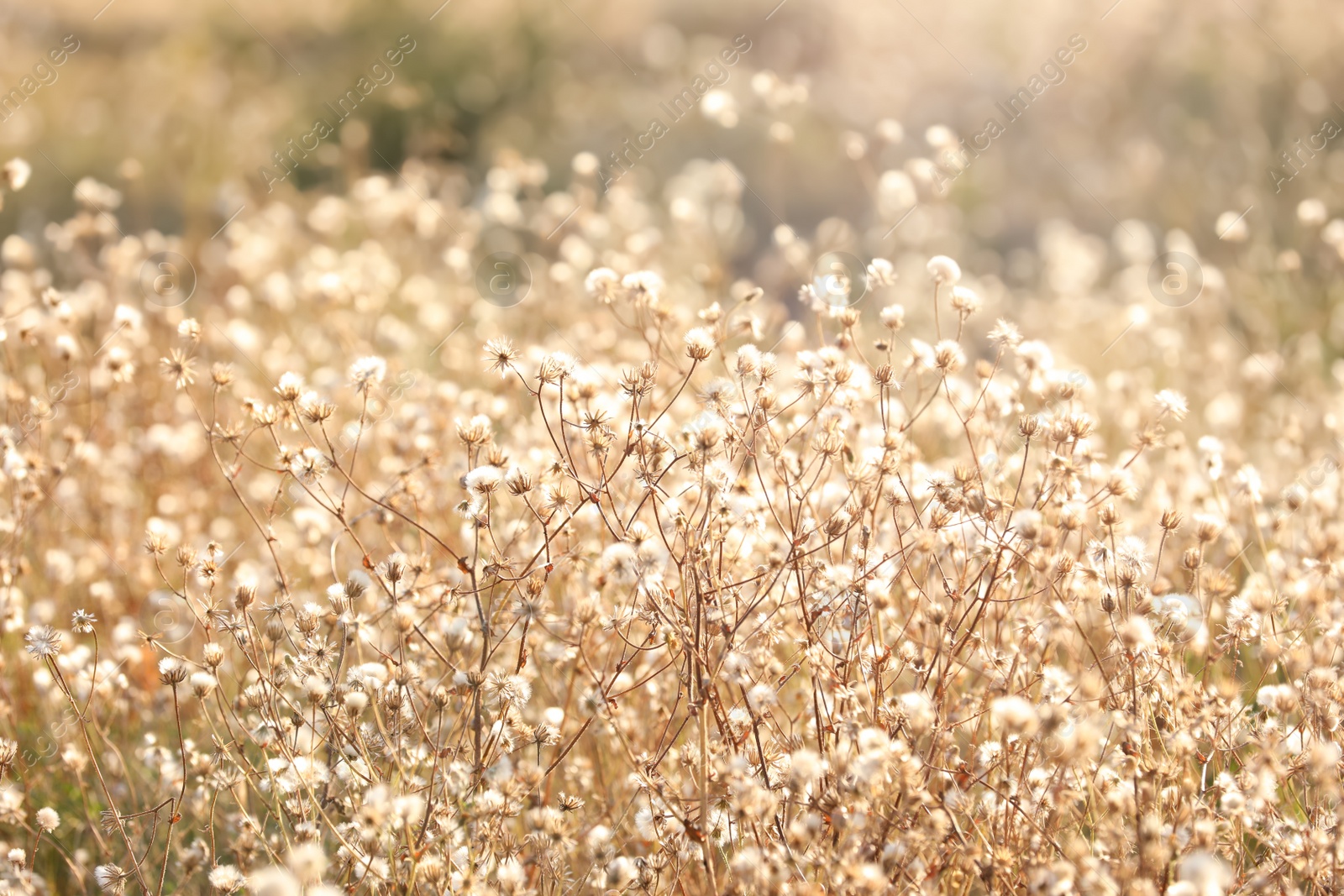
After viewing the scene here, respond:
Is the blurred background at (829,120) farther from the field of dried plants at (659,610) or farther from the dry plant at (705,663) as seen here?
the dry plant at (705,663)

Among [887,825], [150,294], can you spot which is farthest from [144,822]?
[150,294]

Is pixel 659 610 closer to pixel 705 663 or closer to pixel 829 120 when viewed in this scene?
pixel 705 663

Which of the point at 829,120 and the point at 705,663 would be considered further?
the point at 829,120

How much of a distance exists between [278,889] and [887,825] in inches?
39.6

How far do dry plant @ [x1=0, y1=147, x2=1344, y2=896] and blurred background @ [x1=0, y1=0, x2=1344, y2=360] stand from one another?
2727 millimetres

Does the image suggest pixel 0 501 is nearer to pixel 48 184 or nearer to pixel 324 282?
pixel 324 282

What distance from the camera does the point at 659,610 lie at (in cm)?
197

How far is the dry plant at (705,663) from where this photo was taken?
73.4 inches

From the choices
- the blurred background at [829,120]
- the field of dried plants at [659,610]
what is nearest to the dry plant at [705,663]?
the field of dried plants at [659,610]

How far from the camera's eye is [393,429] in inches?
134

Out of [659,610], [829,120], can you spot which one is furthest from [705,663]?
[829,120]

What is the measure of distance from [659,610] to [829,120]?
8.61 metres

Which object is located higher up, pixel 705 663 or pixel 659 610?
pixel 659 610

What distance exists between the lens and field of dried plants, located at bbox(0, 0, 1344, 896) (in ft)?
6.23
